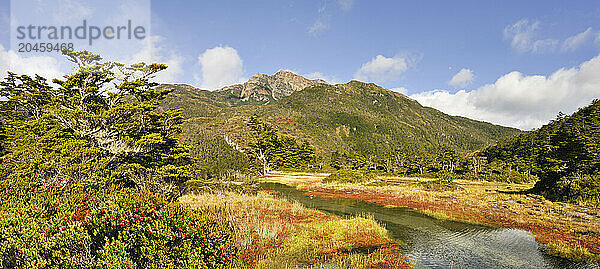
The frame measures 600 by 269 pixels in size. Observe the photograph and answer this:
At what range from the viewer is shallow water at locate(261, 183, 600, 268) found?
15250mm

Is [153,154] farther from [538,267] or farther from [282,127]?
[282,127]

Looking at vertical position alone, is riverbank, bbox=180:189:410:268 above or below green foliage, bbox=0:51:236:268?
below

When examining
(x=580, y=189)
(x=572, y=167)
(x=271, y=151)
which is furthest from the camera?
(x=271, y=151)

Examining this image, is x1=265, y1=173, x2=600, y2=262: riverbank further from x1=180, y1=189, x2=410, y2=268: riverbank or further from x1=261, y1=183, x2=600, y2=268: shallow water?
x1=180, y1=189, x2=410, y2=268: riverbank

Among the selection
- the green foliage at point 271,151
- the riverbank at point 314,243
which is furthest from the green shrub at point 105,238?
the green foliage at point 271,151

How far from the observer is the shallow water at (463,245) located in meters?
15.2

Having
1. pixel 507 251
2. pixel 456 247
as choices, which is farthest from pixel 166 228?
pixel 507 251

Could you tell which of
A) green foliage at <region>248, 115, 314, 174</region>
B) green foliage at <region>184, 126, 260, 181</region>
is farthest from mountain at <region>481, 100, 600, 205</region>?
green foliage at <region>248, 115, 314, 174</region>

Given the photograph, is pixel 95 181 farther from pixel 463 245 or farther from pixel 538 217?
pixel 538 217

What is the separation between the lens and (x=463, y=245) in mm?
18672

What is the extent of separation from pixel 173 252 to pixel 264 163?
8141cm

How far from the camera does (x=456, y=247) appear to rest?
18.2 meters

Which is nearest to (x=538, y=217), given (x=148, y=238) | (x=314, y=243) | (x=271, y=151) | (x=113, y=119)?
(x=314, y=243)

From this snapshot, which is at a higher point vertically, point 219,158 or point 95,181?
point 219,158
